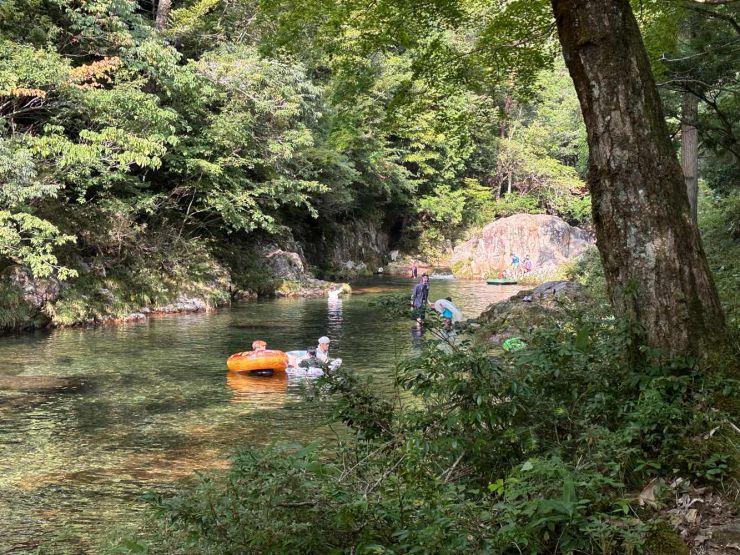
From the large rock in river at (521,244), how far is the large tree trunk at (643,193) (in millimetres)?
31519

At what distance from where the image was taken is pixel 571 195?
45625 millimetres

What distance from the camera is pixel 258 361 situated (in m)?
11.6

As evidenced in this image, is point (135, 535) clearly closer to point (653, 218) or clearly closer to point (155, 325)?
point (653, 218)

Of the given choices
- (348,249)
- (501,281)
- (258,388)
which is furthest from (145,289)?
(348,249)

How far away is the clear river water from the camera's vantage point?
5.80 meters

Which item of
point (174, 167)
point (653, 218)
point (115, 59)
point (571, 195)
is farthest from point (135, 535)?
point (571, 195)

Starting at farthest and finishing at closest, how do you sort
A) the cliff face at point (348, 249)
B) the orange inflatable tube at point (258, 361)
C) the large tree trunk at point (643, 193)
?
1. the cliff face at point (348, 249)
2. the orange inflatable tube at point (258, 361)
3. the large tree trunk at point (643, 193)

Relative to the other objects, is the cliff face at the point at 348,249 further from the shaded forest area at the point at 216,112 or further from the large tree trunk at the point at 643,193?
the large tree trunk at the point at 643,193

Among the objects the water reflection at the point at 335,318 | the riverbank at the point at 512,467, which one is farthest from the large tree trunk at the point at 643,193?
the water reflection at the point at 335,318

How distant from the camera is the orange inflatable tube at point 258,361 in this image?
11578 mm

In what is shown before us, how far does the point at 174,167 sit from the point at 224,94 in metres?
2.73

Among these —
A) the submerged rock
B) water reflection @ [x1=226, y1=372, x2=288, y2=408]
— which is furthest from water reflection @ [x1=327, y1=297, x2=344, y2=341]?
the submerged rock

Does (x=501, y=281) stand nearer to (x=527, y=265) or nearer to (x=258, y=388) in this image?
(x=527, y=265)

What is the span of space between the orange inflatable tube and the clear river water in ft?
0.73
